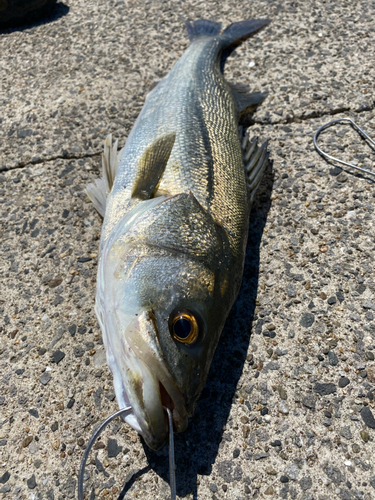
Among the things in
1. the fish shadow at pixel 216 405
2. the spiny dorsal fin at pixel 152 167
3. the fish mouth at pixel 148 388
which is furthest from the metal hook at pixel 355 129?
the fish mouth at pixel 148 388

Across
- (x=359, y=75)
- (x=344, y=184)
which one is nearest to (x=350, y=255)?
(x=344, y=184)

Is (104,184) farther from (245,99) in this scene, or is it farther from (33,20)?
(33,20)

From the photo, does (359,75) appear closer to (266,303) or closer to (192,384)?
(266,303)

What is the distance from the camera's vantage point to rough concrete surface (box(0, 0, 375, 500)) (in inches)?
72.4

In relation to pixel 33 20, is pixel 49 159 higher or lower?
lower

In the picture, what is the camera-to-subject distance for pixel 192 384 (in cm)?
161

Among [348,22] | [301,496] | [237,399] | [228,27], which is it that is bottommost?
[301,496]

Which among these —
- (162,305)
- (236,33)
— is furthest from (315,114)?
(162,305)

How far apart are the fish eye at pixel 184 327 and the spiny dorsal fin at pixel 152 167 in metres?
0.86

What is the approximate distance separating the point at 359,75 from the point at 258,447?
3.43 m

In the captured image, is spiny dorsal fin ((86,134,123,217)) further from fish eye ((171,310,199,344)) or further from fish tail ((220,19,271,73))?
fish tail ((220,19,271,73))

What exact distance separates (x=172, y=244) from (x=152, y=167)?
687 millimetres

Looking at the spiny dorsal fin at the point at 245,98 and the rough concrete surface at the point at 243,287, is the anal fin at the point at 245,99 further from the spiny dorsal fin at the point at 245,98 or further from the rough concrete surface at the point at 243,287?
the rough concrete surface at the point at 243,287

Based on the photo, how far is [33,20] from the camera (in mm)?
4664
